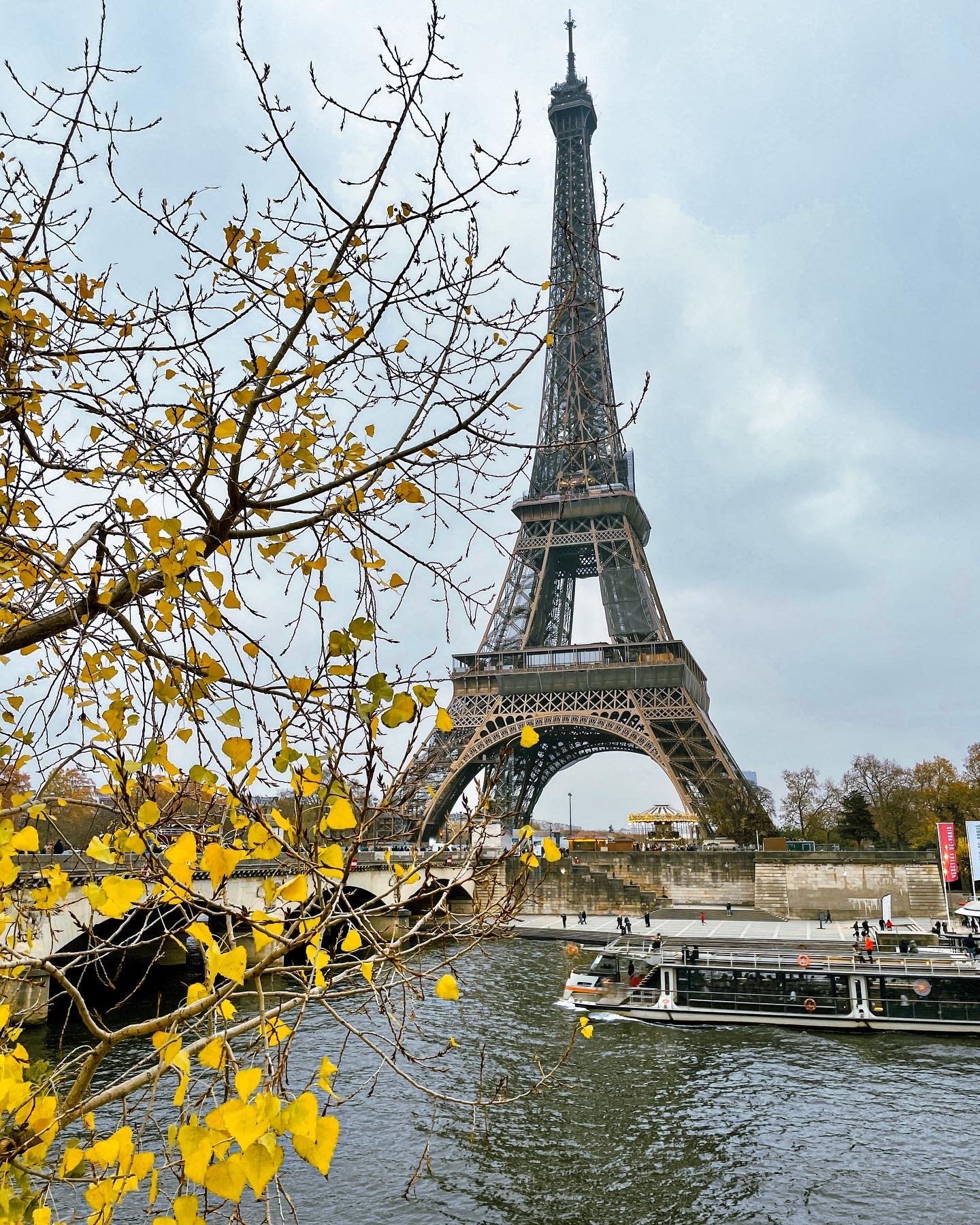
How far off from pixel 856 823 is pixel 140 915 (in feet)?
163

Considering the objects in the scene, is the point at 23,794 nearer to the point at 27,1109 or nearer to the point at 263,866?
the point at 27,1109

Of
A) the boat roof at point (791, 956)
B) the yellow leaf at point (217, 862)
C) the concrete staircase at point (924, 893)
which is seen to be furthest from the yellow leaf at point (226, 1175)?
the concrete staircase at point (924, 893)

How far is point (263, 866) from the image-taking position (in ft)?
121

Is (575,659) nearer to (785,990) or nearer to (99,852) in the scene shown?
(785,990)

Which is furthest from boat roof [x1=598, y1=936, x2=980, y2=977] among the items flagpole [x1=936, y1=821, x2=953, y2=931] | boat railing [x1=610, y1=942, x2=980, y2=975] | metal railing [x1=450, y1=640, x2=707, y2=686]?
metal railing [x1=450, y1=640, x2=707, y2=686]

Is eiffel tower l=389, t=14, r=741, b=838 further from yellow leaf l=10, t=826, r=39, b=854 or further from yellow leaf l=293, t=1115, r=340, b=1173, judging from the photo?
yellow leaf l=293, t=1115, r=340, b=1173

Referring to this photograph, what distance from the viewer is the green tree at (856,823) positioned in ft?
178

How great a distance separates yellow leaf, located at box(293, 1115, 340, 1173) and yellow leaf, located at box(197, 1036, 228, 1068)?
1.05ft

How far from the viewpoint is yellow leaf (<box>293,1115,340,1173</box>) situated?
2076 millimetres

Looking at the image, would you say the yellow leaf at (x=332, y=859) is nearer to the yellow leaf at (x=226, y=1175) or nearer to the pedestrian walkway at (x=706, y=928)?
the yellow leaf at (x=226, y=1175)

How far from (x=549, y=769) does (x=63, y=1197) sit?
5130 centimetres

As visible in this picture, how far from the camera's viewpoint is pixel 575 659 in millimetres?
55281

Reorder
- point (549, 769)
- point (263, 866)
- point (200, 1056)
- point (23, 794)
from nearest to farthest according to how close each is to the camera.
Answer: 1. point (200, 1056)
2. point (23, 794)
3. point (263, 866)
4. point (549, 769)

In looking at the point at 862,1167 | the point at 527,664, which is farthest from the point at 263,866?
the point at 862,1167
